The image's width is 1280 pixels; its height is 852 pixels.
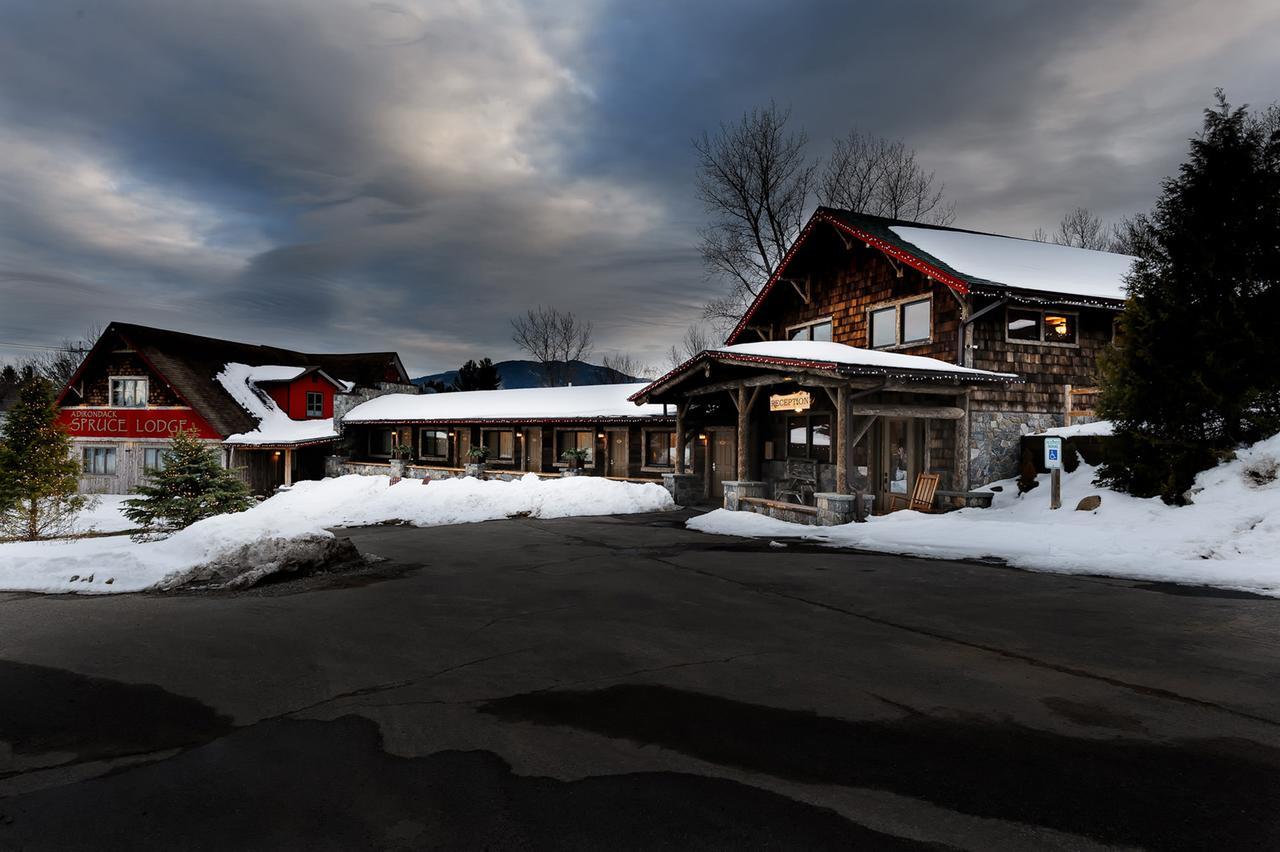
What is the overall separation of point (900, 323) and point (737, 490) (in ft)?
23.6

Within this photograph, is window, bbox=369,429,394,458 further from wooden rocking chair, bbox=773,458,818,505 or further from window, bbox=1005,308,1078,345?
window, bbox=1005,308,1078,345

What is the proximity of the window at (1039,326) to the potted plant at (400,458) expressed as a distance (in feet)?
82.0

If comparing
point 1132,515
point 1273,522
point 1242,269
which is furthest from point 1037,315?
point 1273,522

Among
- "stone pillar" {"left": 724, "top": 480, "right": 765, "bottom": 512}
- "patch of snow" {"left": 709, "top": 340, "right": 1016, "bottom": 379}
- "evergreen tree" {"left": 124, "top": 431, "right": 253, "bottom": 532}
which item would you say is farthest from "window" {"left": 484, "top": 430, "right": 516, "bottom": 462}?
"patch of snow" {"left": 709, "top": 340, "right": 1016, "bottom": 379}

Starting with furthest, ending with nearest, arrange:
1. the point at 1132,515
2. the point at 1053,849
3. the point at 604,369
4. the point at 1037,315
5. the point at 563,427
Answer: the point at 604,369
the point at 563,427
the point at 1037,315
the point at 1132,515
the point at 1053,849

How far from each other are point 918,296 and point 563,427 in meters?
15.5

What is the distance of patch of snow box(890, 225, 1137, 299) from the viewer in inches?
718

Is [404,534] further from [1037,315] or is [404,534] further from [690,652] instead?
[1037,315]

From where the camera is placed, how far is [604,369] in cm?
7319

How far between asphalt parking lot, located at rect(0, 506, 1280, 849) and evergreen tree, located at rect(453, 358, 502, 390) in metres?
52.0

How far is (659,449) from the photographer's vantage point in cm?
2755

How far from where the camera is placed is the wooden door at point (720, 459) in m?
23.5

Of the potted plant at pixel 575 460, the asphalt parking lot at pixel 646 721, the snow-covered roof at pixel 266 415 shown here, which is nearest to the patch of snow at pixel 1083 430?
the asphalt parking lot at pixel 646 721

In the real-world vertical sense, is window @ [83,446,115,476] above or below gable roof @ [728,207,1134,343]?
below
